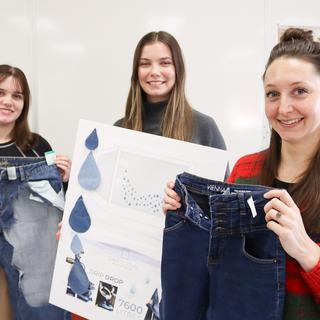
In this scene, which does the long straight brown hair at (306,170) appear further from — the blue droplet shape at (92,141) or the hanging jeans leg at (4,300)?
the hanging jeans leg at (4,300)

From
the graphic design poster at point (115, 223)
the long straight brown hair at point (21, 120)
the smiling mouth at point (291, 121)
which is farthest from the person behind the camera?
the long straight brown hair at point (21, 120)

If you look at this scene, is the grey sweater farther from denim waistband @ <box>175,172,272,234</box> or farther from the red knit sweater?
the red knit sweater

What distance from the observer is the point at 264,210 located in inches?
27.8

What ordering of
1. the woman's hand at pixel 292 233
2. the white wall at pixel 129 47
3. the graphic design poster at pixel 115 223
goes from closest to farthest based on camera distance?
the woman's hand at pixel 292 233 < the graphic design poster at pixel 115 223 < the white wall at pixel 129 47

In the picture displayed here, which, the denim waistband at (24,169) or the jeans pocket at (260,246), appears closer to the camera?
the jeans pocket at (260,246)

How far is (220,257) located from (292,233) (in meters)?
0.17

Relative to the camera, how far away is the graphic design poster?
1072 mm

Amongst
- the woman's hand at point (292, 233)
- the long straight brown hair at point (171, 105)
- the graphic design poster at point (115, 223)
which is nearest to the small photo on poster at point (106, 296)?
the graphic design poster at point (115, 223)

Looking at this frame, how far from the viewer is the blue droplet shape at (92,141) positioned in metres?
1.13

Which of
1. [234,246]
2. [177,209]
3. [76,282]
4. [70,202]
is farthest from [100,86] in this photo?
[234,246]

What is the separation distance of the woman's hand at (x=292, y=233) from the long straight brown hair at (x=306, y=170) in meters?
0.07

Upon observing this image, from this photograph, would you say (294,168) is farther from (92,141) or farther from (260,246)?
(92,141)

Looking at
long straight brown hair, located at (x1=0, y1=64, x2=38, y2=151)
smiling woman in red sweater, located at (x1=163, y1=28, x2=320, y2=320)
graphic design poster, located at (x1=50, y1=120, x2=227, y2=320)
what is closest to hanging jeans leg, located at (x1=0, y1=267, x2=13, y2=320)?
graphic design poster, located at (x1=50, y1=120, x2=227, y2=320)

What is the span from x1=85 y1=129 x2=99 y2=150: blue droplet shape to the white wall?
0.63 m
